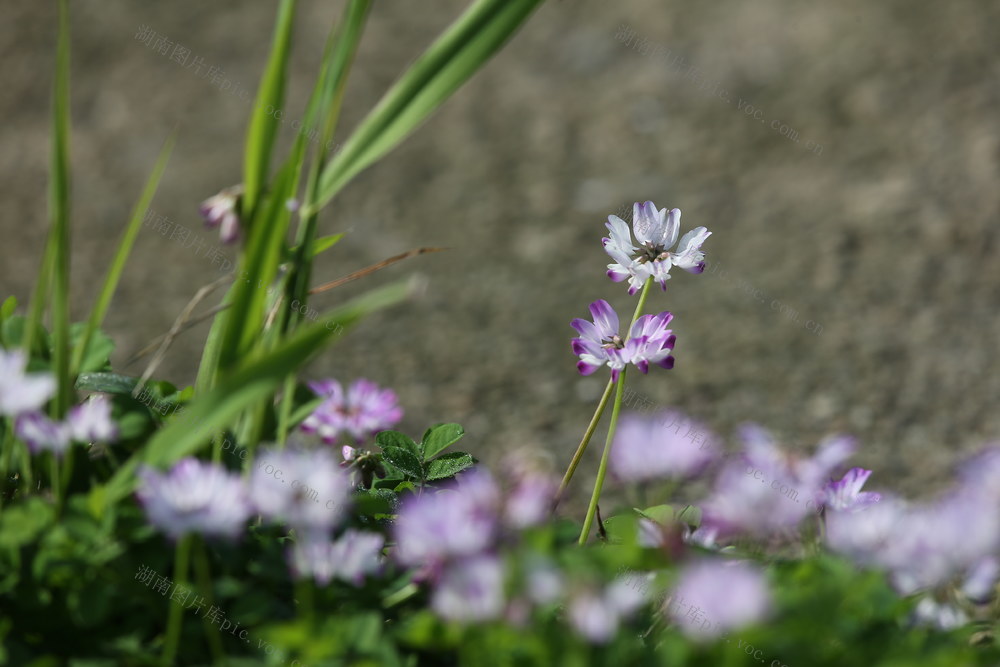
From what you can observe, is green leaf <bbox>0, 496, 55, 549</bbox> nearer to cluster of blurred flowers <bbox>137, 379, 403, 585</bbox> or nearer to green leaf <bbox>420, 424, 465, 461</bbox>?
cluster of blurred flowers <bbox>137, 379, 403, 585</bbox>

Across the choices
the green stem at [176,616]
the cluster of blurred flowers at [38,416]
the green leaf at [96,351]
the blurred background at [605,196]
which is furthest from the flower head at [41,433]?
the blurred background at [605,196]

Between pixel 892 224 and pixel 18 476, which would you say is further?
pixel 892 224

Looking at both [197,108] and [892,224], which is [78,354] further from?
[197,108]

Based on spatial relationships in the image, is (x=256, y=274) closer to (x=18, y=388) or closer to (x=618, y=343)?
(x=18, y=388)

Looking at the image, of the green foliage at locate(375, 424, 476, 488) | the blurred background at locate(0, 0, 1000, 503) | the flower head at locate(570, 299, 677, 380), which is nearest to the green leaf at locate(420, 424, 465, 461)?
the green foliage at locate(375, 424, 476, 488)

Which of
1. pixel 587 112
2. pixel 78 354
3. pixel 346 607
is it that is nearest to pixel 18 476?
pixel 78 354

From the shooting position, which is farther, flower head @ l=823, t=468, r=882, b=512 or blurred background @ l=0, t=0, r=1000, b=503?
blurred background @ l=0, t=0, r=1000, b=503
